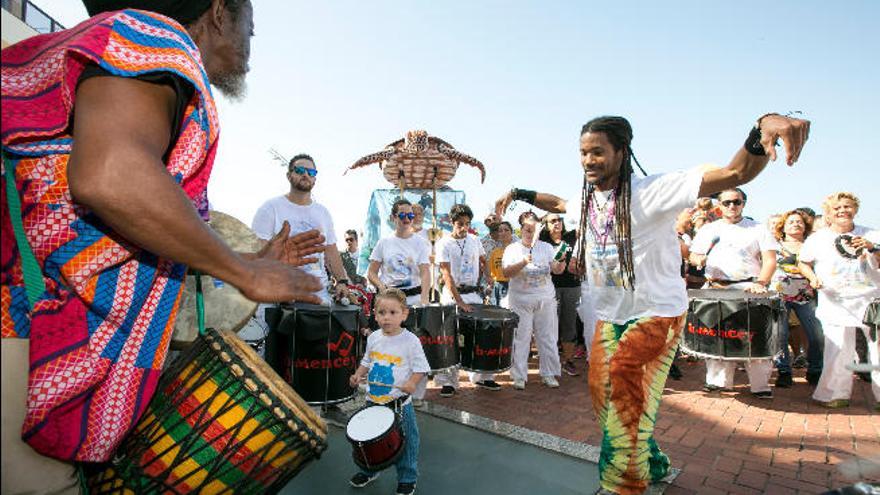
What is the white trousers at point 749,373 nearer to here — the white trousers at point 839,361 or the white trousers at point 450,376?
the white trousers at point 839,361

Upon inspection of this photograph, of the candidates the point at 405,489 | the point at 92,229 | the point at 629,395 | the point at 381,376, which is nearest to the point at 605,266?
the point at 629,395

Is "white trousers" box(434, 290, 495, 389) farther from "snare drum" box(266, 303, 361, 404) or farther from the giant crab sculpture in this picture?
the giant crab sculpture

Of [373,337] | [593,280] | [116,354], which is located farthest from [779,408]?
[116,354]

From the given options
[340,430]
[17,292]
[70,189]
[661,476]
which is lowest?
[340,430]

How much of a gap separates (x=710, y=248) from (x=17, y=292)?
667 cm

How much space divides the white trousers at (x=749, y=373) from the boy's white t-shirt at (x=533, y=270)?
2039mm

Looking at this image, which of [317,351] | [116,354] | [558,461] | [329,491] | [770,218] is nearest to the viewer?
[116,354]

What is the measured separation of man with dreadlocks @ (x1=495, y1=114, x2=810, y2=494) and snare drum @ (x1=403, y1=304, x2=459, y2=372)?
2.43 m

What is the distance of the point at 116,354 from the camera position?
1035 millimetres

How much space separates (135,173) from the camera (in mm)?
907

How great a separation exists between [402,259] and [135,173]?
4.91 meters

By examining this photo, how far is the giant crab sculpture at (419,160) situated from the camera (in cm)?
1112

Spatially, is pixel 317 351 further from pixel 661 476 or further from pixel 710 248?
pixel 710 248

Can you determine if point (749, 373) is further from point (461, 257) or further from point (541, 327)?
point (461, 257)
